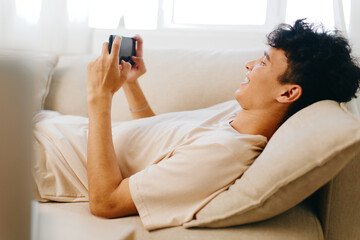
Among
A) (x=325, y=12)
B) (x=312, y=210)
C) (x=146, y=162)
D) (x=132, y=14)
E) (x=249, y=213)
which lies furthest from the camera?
(x=132, y=14)

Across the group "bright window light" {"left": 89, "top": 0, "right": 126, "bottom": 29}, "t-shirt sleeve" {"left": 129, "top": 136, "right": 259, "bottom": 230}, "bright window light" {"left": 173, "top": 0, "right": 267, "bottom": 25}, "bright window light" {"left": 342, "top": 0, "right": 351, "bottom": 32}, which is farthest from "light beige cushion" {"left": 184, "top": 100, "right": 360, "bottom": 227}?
"bright window light" {"left": 89, "top": 0, "right": 126, "bottom": 29}

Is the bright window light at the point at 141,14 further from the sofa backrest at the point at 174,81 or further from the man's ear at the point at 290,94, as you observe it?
the man's ear at the point at 290,94

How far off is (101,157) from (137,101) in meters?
0.52

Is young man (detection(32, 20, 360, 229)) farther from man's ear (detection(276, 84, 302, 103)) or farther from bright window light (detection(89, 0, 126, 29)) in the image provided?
bright window light (detection(89, 0, 126, 29))

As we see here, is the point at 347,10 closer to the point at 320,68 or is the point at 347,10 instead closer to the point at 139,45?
the point at 320,68

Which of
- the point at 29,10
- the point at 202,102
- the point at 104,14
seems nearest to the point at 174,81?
the point at 202,102

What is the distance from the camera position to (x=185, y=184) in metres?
0.85

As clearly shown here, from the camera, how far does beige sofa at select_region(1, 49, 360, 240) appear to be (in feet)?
2.73

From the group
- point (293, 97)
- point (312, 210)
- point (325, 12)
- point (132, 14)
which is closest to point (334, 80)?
point (293, 97)

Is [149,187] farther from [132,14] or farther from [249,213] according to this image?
[132,14]

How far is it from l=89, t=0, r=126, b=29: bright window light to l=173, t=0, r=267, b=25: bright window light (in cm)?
40

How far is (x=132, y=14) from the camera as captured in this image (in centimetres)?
233

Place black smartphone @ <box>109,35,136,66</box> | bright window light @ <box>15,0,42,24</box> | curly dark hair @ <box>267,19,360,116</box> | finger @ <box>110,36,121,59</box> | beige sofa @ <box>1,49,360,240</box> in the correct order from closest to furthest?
beige sofa @ <box>1,49,360,240</box>, curly dark hair @ <box>267,19,360,116</box>, finger @ <box>110,36,121,59</box>, black smartphone @ <box>109,35,136,66</box>, bright window light @ <box>15,0,42,24</box>

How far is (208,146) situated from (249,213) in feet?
0.62
